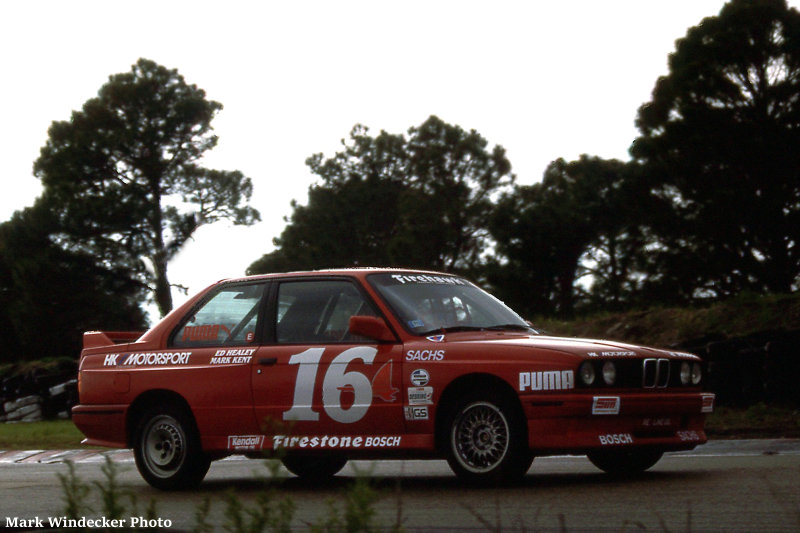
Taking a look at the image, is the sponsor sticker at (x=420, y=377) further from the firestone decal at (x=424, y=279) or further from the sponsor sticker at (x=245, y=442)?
the sponsor sticker at (x=245, y=442)

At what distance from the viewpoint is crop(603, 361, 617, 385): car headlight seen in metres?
7.93

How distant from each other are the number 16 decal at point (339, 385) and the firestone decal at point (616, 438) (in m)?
1.44

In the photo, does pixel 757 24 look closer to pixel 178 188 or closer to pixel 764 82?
pixel 764 82

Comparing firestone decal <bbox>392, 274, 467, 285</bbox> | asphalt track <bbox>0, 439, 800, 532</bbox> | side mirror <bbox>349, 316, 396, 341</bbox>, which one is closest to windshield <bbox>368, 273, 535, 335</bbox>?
firestone decal <bbox>392, 274, 467, 285</bbox>

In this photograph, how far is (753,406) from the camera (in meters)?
13.6

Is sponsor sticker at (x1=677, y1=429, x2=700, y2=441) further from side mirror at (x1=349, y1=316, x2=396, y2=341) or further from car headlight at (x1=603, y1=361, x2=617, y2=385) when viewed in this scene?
side mirror at (x1=349, y1=316, x2=396, y2=341)

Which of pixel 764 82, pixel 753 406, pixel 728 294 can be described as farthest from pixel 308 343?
pixel 764 82

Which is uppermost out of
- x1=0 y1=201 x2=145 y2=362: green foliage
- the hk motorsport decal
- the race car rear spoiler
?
x1=0 y1=201 x2=145 y2=362: green foliage

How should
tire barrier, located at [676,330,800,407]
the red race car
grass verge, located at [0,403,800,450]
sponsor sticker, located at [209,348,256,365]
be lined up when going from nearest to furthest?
the red race car → sponsor sticker, located at [209,348,256,365] → grass verge, located at [0,403,800,450] → tire barrier, located at [676,330,800,407]

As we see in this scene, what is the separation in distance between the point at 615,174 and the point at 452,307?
45797 mm

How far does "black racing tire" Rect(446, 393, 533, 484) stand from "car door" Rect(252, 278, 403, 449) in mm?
471

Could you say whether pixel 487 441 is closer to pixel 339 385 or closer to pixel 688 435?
pixel 339 385

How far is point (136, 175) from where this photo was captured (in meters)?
54.5

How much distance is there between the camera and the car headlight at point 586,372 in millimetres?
7809
